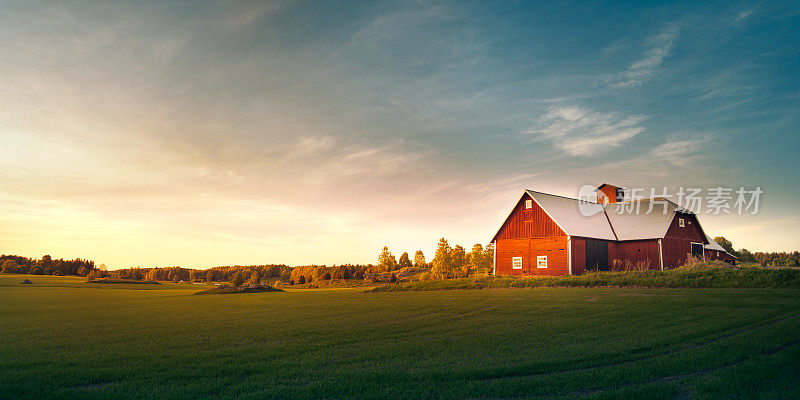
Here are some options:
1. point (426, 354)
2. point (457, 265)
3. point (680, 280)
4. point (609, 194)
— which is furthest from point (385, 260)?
point (426, 354)

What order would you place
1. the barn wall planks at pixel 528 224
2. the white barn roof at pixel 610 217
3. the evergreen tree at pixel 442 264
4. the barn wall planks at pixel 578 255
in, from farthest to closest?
the evergreen tree at pixel 442 264 < the white barn roof at pixel 610 217 < the barn wall planks at pixel 528 224 < the barn wall planks at pixel 578 255

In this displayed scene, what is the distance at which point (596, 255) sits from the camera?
40.8 metres

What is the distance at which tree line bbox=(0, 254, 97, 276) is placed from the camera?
194 ft

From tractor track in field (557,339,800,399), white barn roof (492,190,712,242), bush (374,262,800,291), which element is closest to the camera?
tractor track in field (557,339,800,399)

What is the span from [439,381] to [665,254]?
4094 cm

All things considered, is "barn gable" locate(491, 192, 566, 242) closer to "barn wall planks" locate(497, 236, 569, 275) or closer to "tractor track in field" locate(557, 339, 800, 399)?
"barn wall planks" locate(497, 236, 569, 275)

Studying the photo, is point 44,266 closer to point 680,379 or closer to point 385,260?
point 385,260

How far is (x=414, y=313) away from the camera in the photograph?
63.2ft

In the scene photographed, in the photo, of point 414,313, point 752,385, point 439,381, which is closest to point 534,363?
point 439,381

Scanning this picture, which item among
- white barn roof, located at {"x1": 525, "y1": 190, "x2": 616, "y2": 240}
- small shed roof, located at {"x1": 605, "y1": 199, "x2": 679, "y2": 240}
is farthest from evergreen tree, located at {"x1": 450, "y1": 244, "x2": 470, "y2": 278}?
small shed roof, located at {"x1": 605, "y1": 199, "x2": 679, "y2": 240}

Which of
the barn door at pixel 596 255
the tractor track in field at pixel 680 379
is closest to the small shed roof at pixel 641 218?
the barn door at pixel 596 255

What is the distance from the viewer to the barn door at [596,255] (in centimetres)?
3997

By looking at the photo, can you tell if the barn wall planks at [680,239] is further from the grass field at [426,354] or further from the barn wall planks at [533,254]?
the grass field at [426,354]

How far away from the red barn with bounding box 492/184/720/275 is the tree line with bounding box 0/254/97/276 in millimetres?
55900
